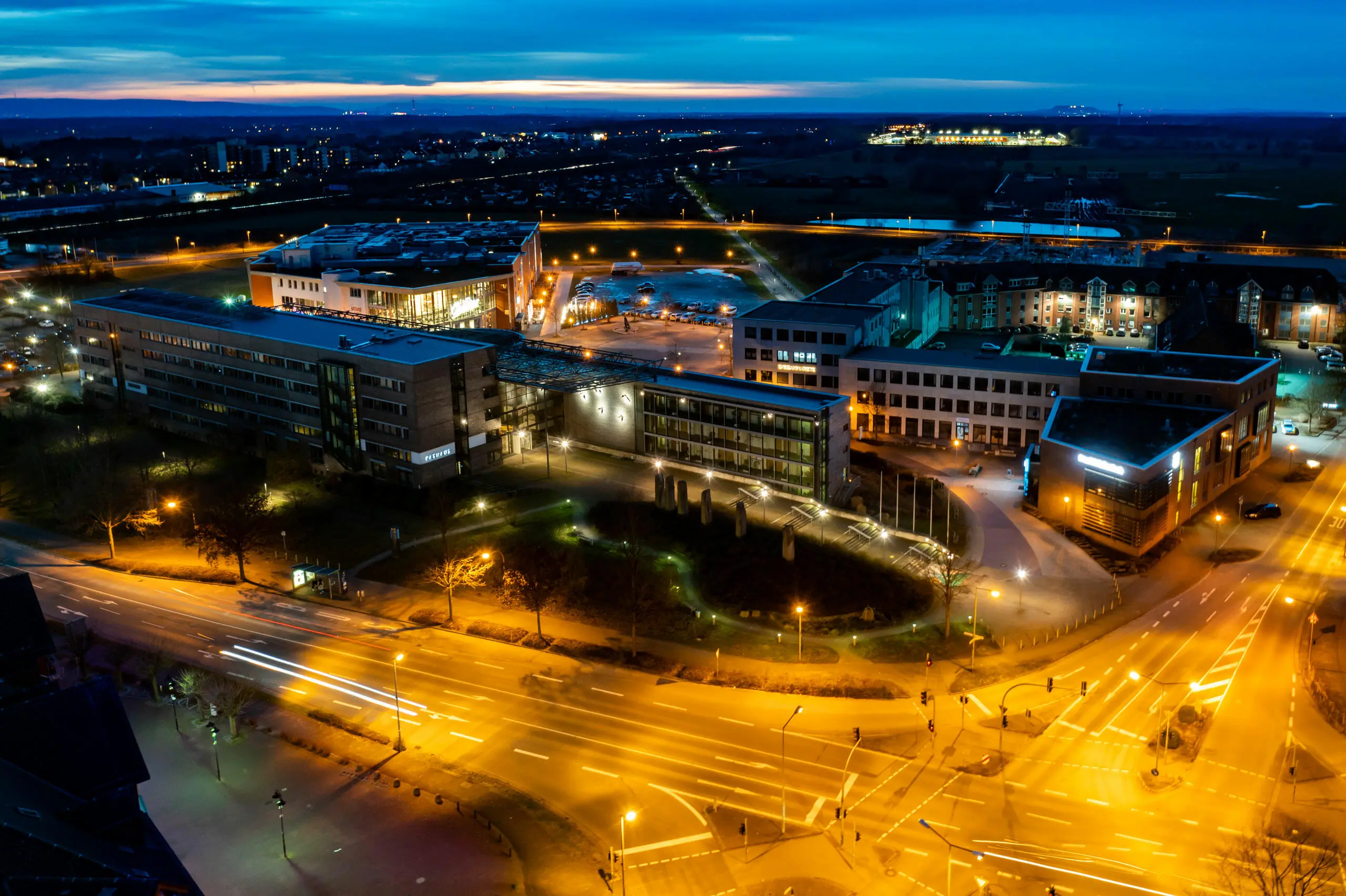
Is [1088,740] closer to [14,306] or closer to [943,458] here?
[943,458]

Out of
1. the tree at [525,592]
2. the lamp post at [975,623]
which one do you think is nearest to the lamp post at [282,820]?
the tree at [525,592]

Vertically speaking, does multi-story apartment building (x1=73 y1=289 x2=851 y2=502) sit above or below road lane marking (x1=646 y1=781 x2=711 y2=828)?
above

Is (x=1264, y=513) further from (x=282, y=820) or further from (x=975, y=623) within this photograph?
(x=282, y=820)

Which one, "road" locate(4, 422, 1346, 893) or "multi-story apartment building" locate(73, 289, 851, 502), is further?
"multi-story apartment building" locate(73, 289, 851, 502)

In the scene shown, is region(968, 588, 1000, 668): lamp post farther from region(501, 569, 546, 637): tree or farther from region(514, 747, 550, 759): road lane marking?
region(501, 569, 546, 637): tree

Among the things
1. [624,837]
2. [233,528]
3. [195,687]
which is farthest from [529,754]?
[233,528]

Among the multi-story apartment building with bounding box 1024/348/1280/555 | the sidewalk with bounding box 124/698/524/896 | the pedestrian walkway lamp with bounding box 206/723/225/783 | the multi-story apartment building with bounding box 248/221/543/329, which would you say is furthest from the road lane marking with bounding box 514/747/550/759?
the multi-story apartment building with bounding box 248/221/543/329

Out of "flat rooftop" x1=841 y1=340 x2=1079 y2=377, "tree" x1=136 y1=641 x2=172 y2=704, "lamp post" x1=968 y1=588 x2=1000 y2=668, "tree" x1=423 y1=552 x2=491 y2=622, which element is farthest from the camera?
"flat rooftop" x1=841 y1=340 x2=1079 y2=377

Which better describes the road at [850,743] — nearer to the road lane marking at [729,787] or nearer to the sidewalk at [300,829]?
the road lane marking at [729,787]
